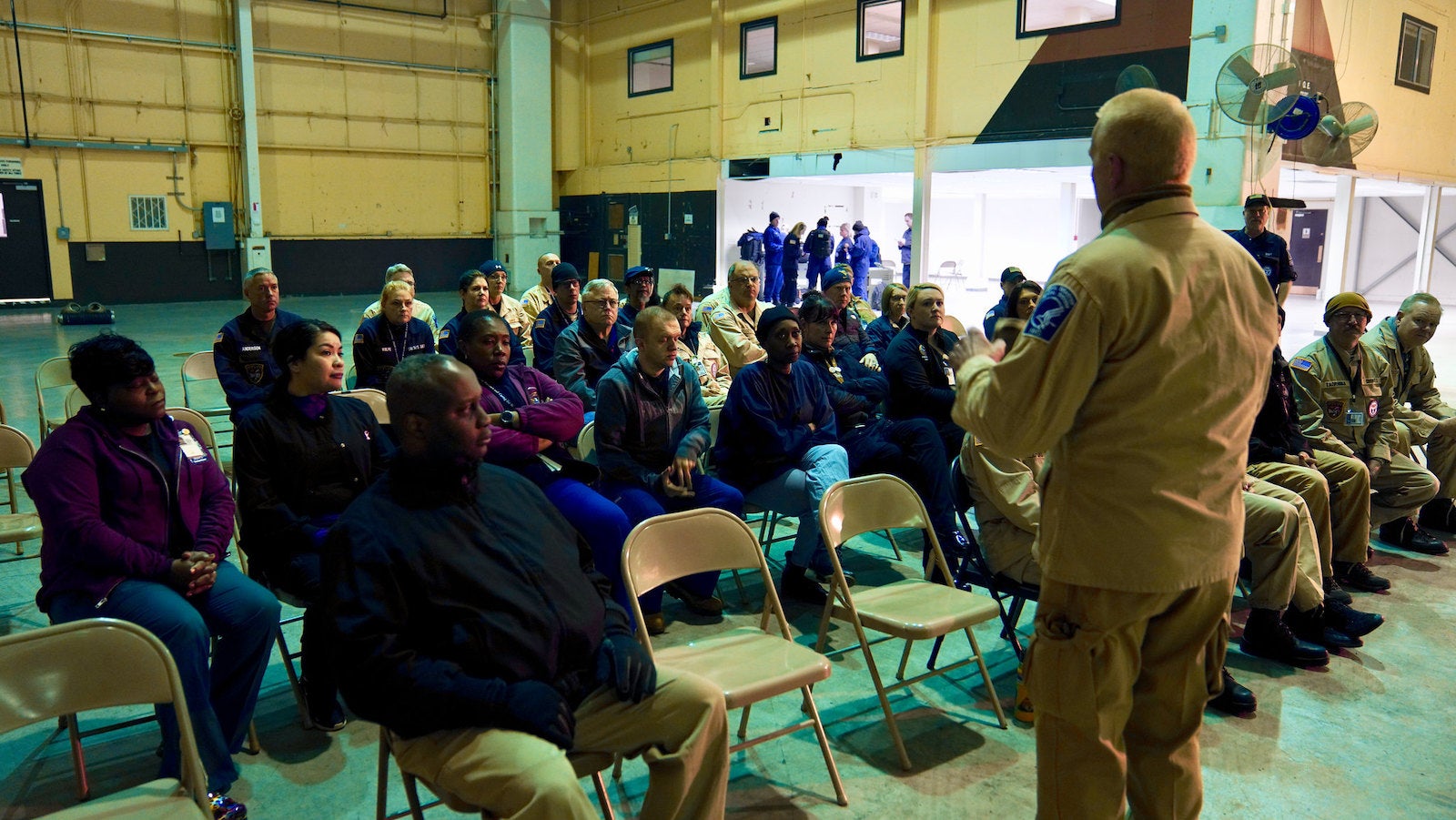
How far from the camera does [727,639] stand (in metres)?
2.97

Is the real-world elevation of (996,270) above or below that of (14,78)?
below

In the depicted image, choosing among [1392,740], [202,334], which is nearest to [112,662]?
[1392,740]

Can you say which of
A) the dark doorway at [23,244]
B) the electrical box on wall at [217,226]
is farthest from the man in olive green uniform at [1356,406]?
the dark doorway at [23,244]

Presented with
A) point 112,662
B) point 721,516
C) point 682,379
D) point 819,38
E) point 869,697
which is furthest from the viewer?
point 819,38

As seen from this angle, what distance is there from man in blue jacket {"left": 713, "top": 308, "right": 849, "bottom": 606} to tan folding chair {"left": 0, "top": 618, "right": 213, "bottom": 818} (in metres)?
2.72

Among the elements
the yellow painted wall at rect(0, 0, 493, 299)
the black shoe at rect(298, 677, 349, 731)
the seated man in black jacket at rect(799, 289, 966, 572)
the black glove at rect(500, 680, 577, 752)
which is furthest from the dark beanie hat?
the yellow painted wall at rect(0, 0, 493, 299)

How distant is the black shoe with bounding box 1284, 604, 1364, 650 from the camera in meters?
4.01

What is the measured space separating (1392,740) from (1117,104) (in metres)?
2.66

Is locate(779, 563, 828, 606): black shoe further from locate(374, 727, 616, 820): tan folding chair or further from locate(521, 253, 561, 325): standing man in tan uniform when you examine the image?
locate(521, 253, 561, 325): standing man in tan uniform

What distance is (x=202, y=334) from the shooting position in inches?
497

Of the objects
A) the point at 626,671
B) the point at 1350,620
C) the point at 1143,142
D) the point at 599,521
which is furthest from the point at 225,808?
the point at 1350,620

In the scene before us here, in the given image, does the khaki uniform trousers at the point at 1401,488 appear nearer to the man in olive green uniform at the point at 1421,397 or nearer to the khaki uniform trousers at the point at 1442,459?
Answer: the man in olive green uniform at the point at 1421,397

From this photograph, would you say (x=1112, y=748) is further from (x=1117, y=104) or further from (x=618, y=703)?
(x=1117, y=104)

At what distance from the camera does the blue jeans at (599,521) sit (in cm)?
388
